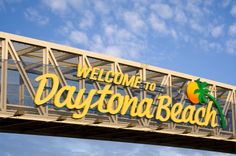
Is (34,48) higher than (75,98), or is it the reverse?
(34,48)

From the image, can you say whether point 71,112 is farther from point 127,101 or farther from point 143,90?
Result: point 143,90

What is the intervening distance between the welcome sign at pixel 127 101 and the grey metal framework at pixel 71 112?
41cm

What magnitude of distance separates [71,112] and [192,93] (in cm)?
1248

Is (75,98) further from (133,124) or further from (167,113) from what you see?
(167,113)

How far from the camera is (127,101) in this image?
129 feet

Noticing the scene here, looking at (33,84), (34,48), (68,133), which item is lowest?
(68,133)

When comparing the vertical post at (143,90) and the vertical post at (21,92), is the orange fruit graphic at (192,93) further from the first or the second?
the vertical post at (21,92)

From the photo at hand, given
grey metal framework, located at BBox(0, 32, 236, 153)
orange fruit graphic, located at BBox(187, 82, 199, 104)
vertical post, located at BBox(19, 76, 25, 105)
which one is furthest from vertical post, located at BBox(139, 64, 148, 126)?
vertical post, located at BBox(19, 76, 25, 105)

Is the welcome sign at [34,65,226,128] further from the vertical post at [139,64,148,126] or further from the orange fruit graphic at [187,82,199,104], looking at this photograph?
the vertical post at [139,64,148,126]

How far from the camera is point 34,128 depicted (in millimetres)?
38625

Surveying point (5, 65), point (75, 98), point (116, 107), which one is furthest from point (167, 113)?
point (5, 65)

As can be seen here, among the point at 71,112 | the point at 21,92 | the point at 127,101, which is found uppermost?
the point at 21,92

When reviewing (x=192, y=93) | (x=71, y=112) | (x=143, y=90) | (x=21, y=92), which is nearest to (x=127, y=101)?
(x=143, y=90)

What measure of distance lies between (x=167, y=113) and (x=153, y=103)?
137 cm
